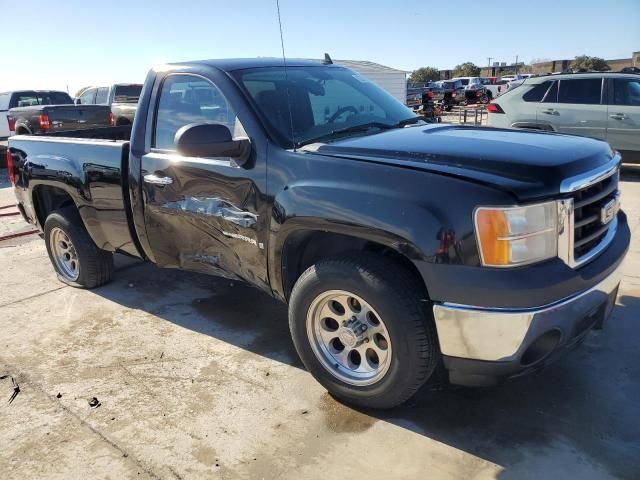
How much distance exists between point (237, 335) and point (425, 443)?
1732mm

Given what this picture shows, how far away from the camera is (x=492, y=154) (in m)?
2.62

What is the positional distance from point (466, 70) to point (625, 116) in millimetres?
57782

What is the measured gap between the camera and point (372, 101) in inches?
153

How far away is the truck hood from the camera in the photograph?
2.39 meters

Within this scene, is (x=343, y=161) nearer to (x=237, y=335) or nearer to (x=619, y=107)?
(x=237, y=335)

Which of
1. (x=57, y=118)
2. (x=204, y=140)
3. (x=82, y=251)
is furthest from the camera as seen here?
(x=57, y=118)

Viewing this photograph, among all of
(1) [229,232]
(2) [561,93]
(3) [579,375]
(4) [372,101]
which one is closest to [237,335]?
(1) [229,232]

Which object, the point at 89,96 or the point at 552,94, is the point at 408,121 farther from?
the point at 89,96

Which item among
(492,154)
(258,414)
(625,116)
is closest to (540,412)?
(492,154)

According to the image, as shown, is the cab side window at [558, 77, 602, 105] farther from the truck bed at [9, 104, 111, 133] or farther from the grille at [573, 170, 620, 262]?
the truck bed at [9, 104, 111, 133]

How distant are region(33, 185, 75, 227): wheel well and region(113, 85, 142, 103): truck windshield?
40.5 ft

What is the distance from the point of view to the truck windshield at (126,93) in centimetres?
1650

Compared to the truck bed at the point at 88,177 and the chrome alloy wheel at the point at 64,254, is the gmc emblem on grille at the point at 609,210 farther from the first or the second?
the chrome alloy wheel at the point at 64,254

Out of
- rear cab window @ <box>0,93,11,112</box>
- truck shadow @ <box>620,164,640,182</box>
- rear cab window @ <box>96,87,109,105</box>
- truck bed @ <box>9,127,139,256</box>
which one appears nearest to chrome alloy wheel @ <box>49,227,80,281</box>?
truck bed @ <box>9,127,139,256</box>
